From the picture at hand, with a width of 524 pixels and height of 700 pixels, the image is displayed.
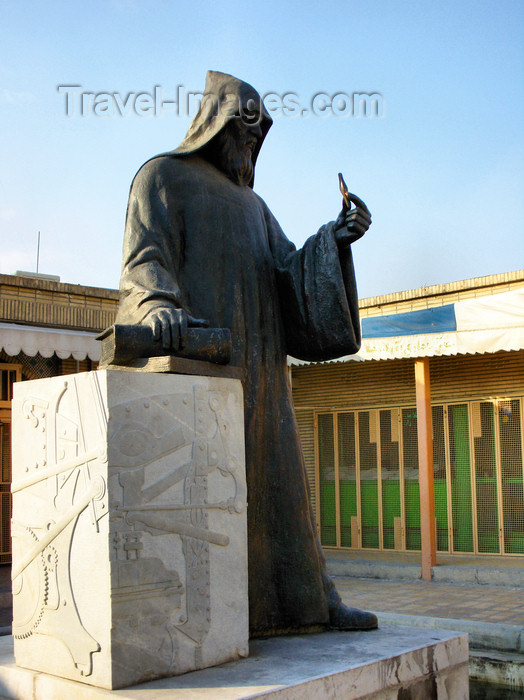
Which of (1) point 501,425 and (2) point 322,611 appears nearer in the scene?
(2) point 322,611

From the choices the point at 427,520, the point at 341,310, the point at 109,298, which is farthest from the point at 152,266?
the point at 109,298

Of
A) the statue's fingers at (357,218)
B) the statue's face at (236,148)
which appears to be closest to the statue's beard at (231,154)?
the statue's face at (236,148)

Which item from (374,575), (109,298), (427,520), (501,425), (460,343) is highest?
(109,298)

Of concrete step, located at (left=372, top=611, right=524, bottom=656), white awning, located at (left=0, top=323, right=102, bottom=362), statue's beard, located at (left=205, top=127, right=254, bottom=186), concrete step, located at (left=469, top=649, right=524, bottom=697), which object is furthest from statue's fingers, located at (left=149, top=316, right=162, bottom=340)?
white awning, located at (left=0, top=323, right=102, bottom=362)

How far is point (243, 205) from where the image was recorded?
151 inches

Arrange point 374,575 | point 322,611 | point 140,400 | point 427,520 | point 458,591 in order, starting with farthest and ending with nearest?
point 374,575 < point 427,520 < point 458,591 < point 322,611 < point 140,400

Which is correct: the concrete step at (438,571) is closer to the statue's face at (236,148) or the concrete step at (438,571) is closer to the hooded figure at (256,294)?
the hooded figure at (256,294)

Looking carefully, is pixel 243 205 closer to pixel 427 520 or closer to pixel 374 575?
pixel 427 520

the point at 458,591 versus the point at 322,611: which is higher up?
the point at 322,611

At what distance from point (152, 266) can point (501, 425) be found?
8.33 m

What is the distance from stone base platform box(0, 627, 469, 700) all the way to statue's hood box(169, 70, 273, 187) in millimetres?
2170

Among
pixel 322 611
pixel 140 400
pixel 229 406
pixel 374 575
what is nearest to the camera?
pixel 140 400

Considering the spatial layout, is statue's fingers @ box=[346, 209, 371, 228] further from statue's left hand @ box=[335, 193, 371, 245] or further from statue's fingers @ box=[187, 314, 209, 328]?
statue's fingers @ box=[187, 314, 209, 328]

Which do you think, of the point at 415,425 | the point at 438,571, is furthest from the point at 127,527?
the point at 415,425
